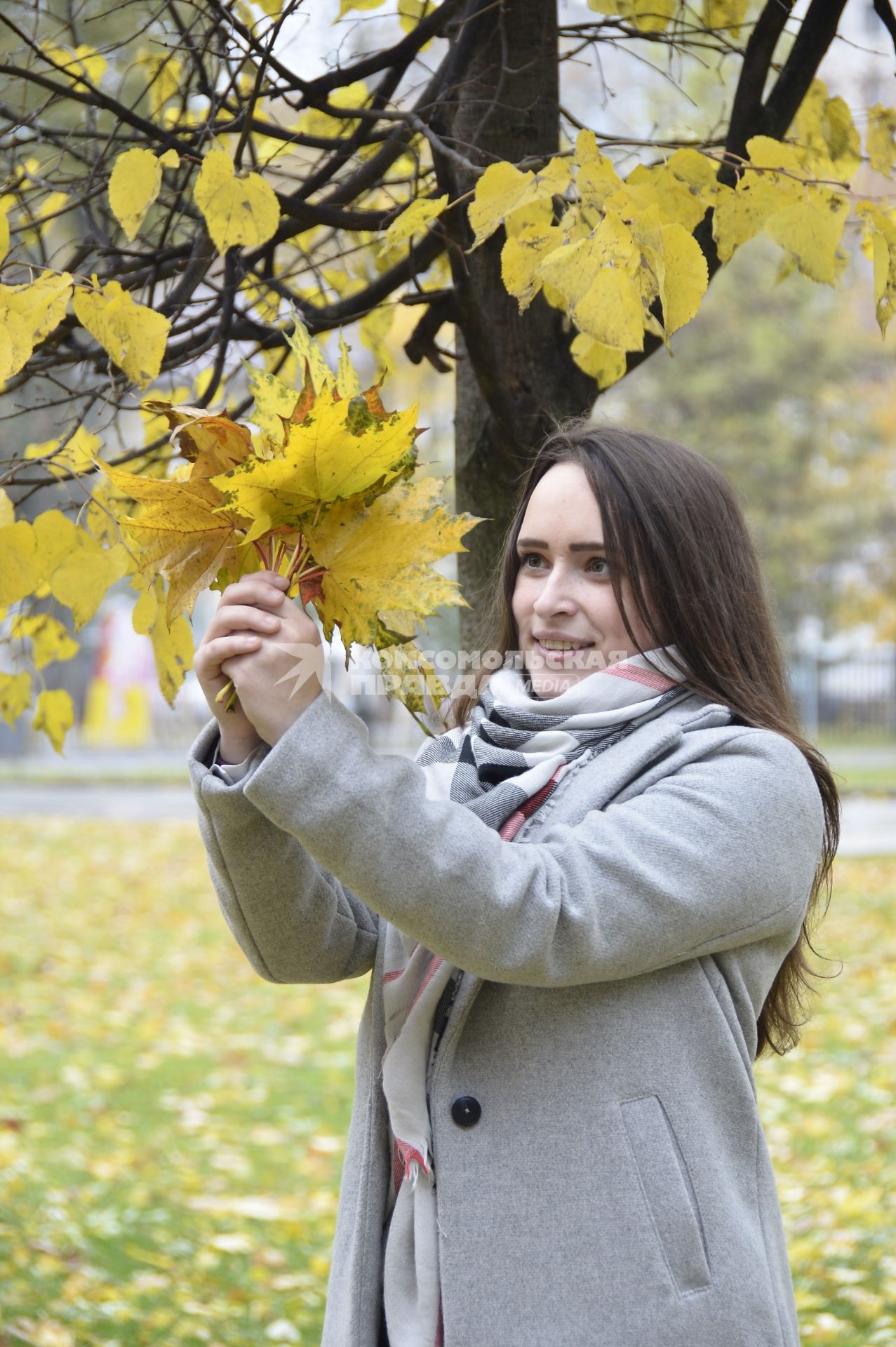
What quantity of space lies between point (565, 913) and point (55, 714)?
3.64 ft

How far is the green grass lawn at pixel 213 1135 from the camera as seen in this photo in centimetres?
315

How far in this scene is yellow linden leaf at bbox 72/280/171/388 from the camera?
4.91ft

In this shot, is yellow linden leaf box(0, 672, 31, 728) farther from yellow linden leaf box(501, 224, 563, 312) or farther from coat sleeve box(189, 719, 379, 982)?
yellow linden leaf box(501, 224, 563, 312)

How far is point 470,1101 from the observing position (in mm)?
1369

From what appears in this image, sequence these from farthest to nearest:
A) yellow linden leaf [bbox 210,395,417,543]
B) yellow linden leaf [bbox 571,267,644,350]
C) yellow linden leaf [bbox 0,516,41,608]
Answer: yellow linden leaf [bbox 0,516,41,608]
yellow linden leaf [bbox 571,267,644,350]
yellow linden leaf [bbox 210,395,417,543]

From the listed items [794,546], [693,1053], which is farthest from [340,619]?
[794,546]

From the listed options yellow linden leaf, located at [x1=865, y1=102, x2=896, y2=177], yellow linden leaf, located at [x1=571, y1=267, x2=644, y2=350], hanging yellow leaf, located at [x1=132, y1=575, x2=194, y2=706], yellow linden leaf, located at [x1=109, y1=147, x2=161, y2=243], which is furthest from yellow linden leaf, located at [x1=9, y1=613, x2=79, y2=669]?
yellow linden leaf, located at [x1=865, y1=102, x2=896, y2=177]

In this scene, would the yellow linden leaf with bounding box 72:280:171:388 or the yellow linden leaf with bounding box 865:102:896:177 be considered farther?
the yellow linden leaf with bounding box 865:102:896:177

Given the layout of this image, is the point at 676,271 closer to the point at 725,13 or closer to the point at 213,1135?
the point at 725,13

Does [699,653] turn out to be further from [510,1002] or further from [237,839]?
[237,839]

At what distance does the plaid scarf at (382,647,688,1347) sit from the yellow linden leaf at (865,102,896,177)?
954 millimetres

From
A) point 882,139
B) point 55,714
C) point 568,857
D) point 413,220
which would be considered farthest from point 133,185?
point 882,139

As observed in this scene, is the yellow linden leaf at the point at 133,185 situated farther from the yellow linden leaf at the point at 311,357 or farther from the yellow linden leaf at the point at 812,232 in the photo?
the yellow linden leaf at the point at 812,232

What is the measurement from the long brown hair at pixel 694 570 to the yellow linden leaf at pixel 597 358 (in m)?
0.35
